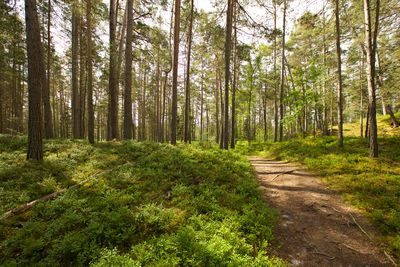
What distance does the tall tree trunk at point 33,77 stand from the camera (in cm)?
617

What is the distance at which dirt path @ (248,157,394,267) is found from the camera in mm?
3129

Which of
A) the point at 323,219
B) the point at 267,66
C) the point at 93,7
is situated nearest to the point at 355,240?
the point at 323,219

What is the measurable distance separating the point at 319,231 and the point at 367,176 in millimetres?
4443

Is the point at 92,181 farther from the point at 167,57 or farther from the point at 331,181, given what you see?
the point at 167,57

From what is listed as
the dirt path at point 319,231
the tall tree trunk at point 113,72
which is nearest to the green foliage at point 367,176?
the dirt path at point 319,231

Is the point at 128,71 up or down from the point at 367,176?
up

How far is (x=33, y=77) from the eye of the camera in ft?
20.7

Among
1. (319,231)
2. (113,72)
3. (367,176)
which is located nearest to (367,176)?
(367,176)

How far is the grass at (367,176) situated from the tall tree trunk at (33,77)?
11.6 metres

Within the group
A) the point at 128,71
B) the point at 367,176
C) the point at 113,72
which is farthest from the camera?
the point at 113,72

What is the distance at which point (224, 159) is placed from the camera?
8.75m

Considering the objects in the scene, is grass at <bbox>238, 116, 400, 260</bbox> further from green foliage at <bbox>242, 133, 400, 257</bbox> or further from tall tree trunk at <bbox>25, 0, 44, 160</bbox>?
tall tree trunk at <bbox>25, 0, 44, 160</bbox>

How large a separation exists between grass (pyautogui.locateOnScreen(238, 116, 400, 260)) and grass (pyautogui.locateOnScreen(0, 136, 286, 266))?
2751 millimetres

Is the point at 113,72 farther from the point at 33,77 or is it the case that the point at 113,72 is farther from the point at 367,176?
the point at 367,176
